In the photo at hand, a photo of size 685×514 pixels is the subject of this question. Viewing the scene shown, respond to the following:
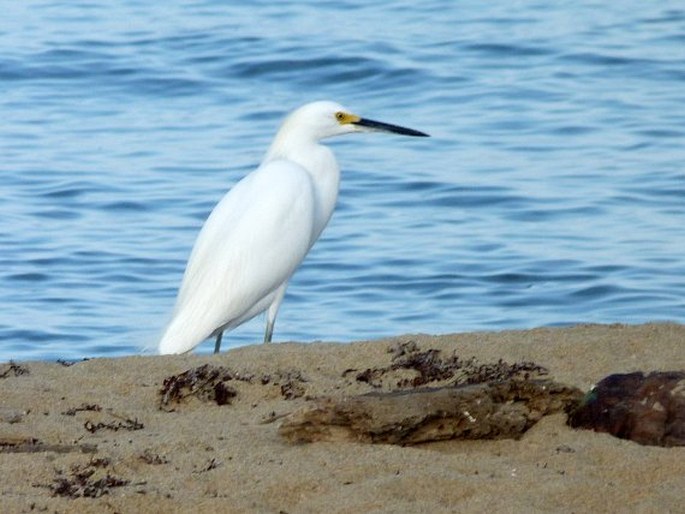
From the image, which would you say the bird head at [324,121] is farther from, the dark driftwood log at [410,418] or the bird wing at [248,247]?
the dark driftwood log at [410,418]

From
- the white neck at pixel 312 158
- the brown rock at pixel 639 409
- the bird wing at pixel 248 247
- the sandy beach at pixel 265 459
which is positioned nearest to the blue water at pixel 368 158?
the bird wing at pixel 248 247

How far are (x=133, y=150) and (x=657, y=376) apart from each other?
7.77m

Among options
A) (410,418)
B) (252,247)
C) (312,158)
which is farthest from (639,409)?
(312,158)

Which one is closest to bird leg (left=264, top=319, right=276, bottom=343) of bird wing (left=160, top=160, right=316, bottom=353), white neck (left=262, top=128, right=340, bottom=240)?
bird wing (left=160, top=160, right=316, bottom=353)

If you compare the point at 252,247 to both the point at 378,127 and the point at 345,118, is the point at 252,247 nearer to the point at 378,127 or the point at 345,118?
the point at 345,118

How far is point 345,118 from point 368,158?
3750 mm

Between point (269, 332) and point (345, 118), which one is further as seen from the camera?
point (345, 118)

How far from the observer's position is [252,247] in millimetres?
7062

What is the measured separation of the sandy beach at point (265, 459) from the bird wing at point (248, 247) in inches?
71.0

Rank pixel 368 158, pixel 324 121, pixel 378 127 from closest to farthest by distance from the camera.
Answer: pixel 324 121
pixel 378 127
pixel 368 158

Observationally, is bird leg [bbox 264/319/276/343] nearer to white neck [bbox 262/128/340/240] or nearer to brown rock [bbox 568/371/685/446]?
white neck [bbox 262/128/340/240]

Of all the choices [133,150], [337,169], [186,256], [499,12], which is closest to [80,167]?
[133,150]

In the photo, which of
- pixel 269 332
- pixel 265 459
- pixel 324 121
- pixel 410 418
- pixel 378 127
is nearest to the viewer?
pixel 265 459

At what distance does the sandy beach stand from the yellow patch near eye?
2.57m
